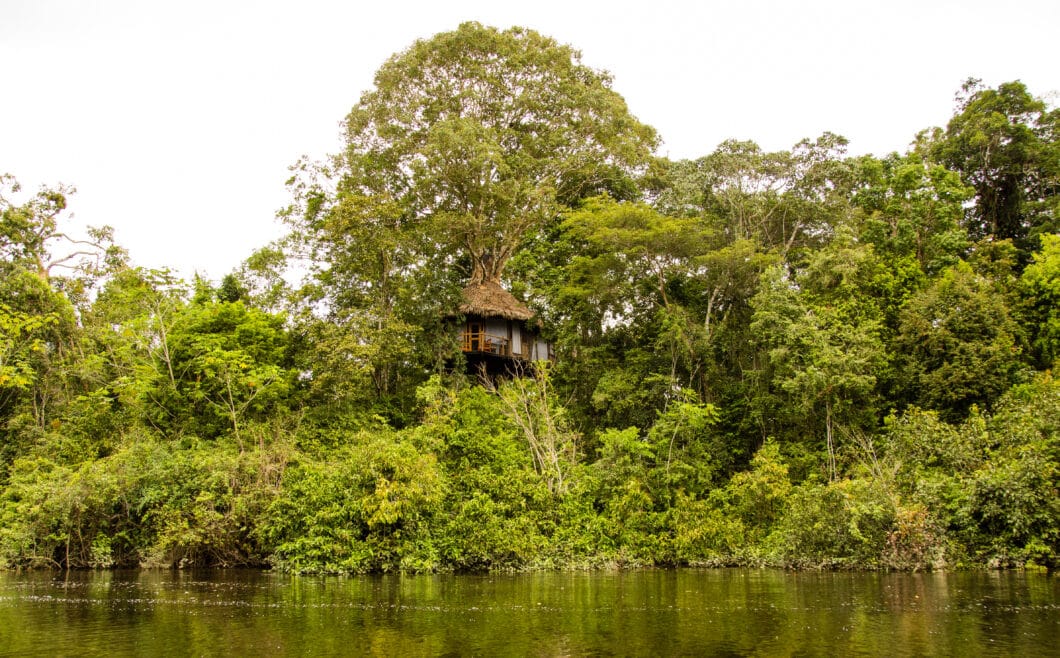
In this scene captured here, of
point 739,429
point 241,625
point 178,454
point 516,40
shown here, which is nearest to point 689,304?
point 739,429

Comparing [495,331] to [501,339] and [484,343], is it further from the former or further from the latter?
[484,343]

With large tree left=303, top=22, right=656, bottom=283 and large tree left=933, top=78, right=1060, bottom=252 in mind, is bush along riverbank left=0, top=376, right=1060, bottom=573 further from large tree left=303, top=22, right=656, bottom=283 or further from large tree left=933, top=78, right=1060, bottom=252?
large tree left=933, top=78, right=1060, bottom=252

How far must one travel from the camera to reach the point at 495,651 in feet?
32.0

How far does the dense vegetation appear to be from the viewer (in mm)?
22266

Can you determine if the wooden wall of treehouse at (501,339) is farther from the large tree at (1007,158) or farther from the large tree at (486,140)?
the large tree at (1007,158)

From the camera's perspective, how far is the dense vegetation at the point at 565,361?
2227 cm

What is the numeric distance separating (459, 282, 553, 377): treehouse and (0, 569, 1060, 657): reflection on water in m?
14.8

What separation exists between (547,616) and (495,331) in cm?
2208

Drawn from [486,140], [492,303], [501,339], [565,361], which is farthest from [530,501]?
[486,140]

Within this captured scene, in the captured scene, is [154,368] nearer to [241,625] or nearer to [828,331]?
[241,625]

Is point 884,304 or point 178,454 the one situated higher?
point 884,304

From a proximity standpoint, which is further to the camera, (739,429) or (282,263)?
(282,263)

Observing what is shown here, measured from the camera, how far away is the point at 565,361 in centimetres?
3284

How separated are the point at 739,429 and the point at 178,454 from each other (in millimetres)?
19148
